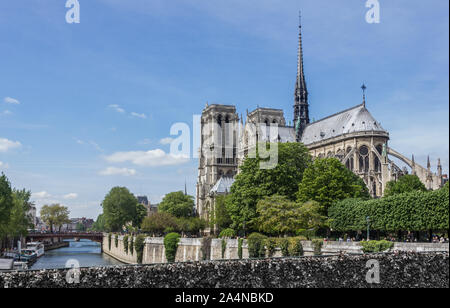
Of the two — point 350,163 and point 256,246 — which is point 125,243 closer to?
point 256,246

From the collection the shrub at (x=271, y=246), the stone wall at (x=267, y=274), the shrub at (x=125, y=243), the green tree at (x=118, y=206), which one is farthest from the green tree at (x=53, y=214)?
the stone wall at (x=267, y=274)

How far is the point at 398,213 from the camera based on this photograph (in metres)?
42.1

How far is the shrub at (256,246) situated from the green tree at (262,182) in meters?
8.89

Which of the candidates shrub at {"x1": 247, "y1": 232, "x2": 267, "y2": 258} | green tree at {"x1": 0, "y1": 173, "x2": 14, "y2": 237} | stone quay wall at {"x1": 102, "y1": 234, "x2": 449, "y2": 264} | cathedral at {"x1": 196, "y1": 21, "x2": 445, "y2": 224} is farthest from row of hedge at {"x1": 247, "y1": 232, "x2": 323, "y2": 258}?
green tree at {"x1": 0, "y1": 173, "x2": 14, "y2": 237}

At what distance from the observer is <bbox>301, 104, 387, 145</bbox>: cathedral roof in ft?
296

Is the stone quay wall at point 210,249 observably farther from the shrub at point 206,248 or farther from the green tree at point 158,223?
the green tree at point 158,223

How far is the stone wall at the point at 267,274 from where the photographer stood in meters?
19.0

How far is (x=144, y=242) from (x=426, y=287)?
5045 cm

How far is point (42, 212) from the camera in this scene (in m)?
156

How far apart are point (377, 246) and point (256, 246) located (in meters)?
12.5

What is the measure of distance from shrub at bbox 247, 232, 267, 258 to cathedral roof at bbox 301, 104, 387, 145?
49.4 meters

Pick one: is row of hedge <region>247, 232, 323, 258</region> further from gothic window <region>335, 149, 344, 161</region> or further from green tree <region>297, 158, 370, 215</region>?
gothic window <region>335, 149, 344, 161</region>
